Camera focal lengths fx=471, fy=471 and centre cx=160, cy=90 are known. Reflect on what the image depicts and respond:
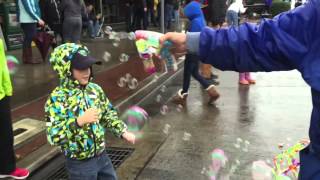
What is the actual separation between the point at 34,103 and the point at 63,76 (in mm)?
3438

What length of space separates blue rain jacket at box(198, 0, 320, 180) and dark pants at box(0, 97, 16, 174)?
2535mm

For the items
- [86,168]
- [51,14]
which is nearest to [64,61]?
[86,168]

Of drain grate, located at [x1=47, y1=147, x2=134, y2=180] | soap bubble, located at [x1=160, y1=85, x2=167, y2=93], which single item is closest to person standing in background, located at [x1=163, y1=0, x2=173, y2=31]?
soap bubble, located at [x1=160, y1=85, x2=167, y2=93]

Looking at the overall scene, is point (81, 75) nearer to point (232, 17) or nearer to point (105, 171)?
point (105, 171)

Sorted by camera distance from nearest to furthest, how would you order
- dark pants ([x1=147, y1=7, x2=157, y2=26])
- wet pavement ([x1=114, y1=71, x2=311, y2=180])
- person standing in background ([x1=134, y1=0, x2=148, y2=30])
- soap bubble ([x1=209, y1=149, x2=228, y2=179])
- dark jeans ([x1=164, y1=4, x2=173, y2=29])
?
soap bubble ([x1=209, y1=149, x2=228, y2=179]), wet pavement ([x1=114, y1=71, x2=311, y2=180]), person standing in background ([x1=134, y1=0, x2=148, y2=30]), dark jeans ([x1=164, y1=4, x2=173, y2=29]), dark pants ([x1=147, y1=7, x2=157, y2=26])

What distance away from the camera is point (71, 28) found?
329 inches

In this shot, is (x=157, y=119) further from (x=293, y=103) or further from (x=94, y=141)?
(x=94, y=141)

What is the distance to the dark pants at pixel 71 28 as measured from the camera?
8312 millimetres

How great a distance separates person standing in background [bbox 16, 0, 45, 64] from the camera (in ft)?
28.4

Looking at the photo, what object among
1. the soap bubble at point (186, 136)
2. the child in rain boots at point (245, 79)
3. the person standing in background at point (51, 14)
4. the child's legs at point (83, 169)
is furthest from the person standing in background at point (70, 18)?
the child's legs at point (83, 169)

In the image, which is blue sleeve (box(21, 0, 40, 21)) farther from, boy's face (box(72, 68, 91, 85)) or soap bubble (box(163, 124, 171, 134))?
boy's face (box(72, 68, 91, 85))

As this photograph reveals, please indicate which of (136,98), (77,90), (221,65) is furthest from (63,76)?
(136,98)

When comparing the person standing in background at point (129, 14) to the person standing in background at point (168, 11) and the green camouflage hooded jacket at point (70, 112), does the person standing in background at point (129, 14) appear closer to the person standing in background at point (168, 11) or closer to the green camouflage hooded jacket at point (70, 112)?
the person standing in background at point (168, 11)

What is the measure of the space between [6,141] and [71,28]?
4617 mm
